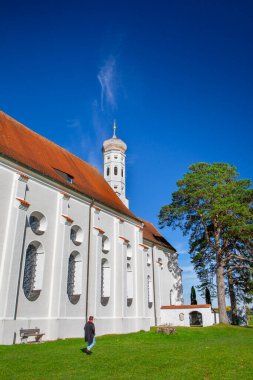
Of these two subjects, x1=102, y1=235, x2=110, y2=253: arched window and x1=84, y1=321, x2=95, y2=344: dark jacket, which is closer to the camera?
x1=84, y1=321, x2=95, y2=344: dark jacket

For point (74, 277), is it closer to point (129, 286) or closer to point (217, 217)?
point (129, 286)

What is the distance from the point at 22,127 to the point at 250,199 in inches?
774

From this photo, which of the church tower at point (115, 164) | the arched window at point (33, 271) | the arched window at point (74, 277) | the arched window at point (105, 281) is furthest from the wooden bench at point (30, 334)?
the church tower at point (115, 164)

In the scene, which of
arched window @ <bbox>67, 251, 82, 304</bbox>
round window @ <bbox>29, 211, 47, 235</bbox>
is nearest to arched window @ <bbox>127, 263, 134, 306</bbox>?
arched window @ <bbox>67, 251, 82, 304</bbox>

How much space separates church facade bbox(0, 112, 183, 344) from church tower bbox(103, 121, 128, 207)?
9.07 metres

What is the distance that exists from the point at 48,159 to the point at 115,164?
17.7m

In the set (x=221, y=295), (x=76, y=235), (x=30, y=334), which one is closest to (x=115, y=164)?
(x=221, y=295)

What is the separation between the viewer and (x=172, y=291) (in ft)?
115

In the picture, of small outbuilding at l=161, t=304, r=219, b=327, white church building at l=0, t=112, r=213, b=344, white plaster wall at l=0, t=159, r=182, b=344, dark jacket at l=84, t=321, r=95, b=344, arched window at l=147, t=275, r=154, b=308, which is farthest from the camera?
arched window at l=147, t=275, r=154, b=308

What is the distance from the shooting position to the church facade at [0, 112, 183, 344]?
49.9ft

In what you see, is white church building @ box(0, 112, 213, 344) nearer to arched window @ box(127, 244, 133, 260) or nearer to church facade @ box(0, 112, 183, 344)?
church facade @ box(0, 112, 183, 344)

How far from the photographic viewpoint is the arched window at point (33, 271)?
52.4ft

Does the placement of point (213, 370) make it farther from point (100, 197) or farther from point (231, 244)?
point (231, 244)

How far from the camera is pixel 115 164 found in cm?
3862
